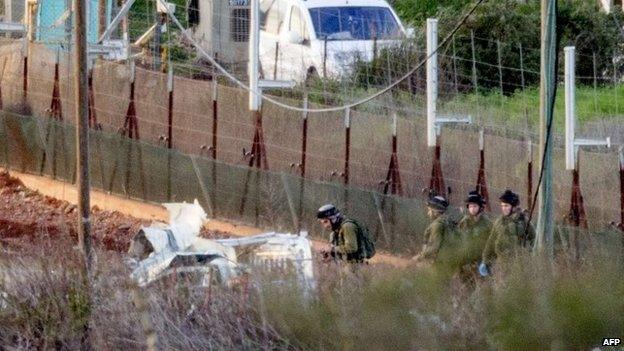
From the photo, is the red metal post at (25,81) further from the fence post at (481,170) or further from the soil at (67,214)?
the fence post at (481,170)

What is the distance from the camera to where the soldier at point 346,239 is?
494 inches

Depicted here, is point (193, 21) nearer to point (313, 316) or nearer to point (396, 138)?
point (396, 138)

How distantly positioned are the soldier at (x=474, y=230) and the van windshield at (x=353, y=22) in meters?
9.17

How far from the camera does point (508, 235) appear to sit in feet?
38.9

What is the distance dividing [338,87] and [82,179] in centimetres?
662

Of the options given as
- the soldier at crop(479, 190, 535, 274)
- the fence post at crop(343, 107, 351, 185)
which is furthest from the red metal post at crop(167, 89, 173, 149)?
the soldier at crop(479, 190, 535, 274)

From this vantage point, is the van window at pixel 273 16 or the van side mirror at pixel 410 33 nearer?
the van side mirror at pixel 410 33

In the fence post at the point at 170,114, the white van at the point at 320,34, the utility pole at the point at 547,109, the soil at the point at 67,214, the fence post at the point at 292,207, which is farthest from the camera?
the white van at the point at 320,34

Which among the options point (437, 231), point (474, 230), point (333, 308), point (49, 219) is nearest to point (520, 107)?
point (474, 230)

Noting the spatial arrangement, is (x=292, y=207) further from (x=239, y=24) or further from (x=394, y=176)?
(x=239, y=24)

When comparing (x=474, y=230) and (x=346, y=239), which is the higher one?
(x=474, y=230)

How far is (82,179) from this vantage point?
40.1 ft

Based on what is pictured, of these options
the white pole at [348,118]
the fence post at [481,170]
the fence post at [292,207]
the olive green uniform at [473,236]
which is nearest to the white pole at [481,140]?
the fence post at [481,170]

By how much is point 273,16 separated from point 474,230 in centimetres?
1198
